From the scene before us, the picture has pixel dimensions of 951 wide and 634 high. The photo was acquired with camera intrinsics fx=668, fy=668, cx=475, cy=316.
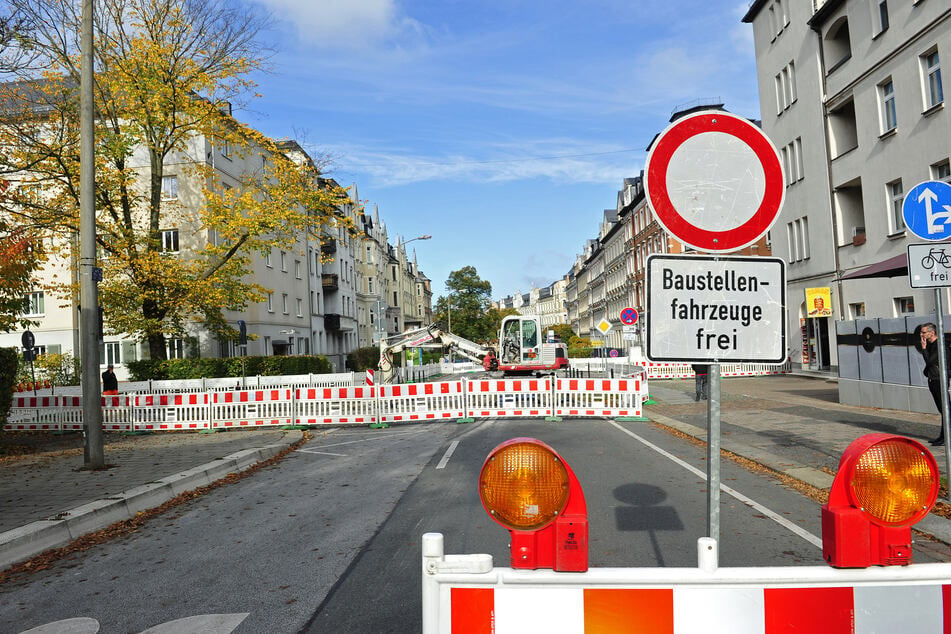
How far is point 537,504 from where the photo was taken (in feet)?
6.70

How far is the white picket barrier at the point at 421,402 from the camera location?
54.6 ft

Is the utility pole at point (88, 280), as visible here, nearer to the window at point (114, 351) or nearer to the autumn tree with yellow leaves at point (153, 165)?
the autumn tree with yellow leaves at point (153, 165)

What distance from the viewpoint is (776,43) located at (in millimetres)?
30531

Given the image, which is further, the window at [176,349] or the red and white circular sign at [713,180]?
the window at [176,349]

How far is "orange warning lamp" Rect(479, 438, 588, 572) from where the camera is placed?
77.9 inches

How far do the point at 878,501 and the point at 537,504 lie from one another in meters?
1.03

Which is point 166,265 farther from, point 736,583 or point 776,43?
point 776,43

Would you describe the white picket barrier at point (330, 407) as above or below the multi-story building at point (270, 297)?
below

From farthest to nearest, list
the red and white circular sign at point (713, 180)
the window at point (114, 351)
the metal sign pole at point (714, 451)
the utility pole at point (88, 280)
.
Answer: the window at point (114, 351), the utility pole at point (88, 280), the red and white circular sign at point (713, 180), the metal sign pole at point (714, 451)

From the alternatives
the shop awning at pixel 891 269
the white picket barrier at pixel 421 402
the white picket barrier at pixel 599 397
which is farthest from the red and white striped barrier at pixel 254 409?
the shop awning at pixel 891 269

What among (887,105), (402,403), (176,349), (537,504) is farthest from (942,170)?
(176,349)

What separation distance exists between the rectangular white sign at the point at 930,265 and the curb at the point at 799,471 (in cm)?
219

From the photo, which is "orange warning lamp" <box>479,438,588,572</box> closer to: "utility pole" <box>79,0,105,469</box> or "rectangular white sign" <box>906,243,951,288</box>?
"rectangular white sign" <box>906,243,951,288</box>

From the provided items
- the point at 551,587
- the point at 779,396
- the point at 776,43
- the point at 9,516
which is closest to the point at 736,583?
the point at 551,587
